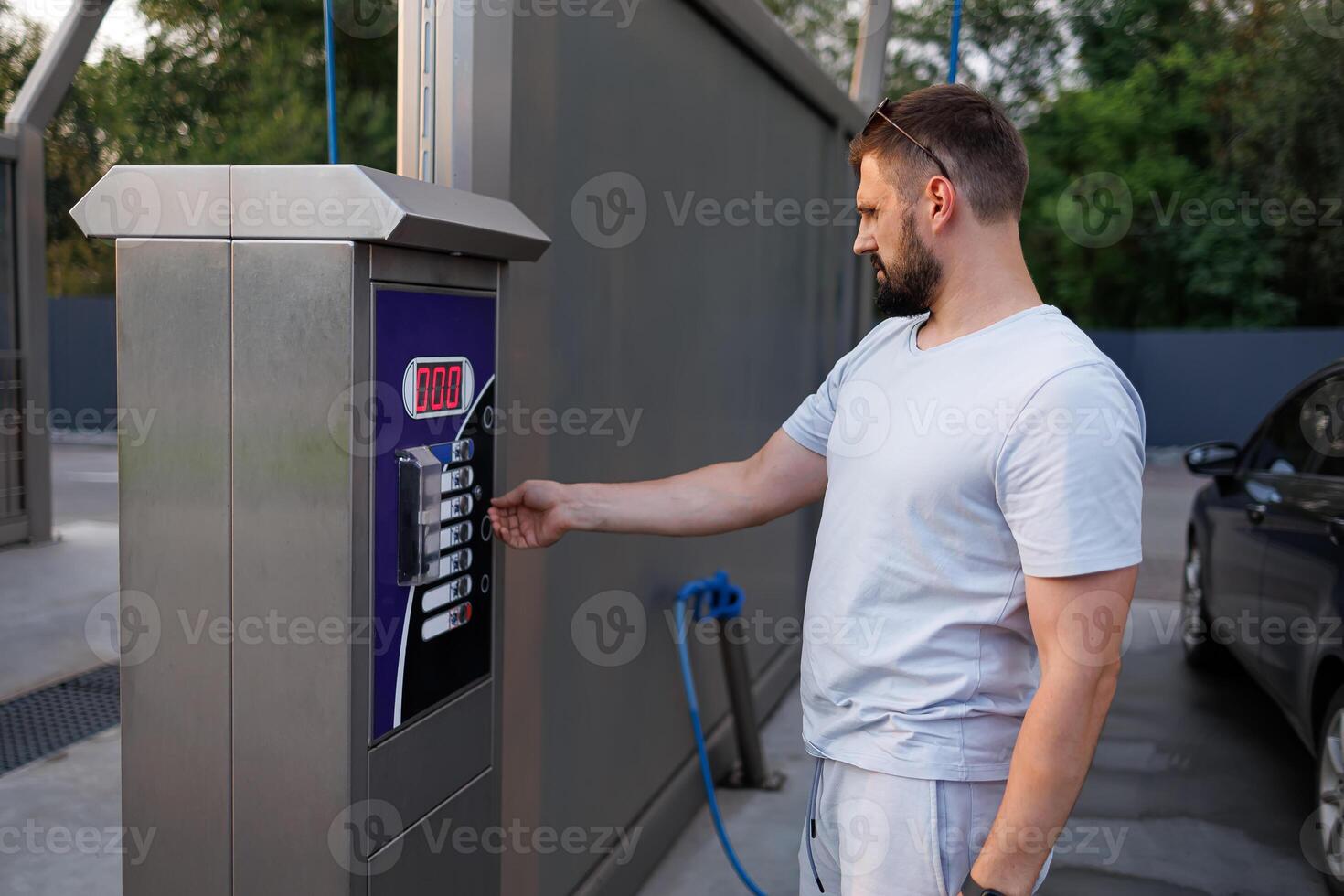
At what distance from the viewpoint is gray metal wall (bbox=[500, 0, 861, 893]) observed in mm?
2588

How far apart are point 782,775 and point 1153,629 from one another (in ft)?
11.5

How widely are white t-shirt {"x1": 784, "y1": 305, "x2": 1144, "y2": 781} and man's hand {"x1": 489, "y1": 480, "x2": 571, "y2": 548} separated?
51 cm

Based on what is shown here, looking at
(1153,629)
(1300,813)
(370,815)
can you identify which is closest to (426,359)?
(370,815)

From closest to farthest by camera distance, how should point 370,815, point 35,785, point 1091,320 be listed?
1. point 370,815
2. point 35,785
3. point 1091,320

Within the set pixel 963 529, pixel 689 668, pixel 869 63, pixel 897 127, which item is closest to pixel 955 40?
pixel 897 127

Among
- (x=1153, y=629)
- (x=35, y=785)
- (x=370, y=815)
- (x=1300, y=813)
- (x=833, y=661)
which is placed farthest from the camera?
(x=1153, y=629)

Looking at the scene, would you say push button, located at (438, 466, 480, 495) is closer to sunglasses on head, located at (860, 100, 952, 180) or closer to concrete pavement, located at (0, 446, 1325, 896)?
concrete pavement, located at (0, 446, 1325, 896)

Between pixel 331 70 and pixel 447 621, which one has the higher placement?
pixel 331 70

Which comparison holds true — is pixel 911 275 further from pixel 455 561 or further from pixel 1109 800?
pixel 1109 800

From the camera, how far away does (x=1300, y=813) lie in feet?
13.5

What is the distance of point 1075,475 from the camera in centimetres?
155

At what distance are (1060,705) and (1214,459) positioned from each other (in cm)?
421

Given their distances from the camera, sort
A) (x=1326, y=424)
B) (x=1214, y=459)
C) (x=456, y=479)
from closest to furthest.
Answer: (x=456, y=479) < (x=1326, y=424) < (x=1214, y=459)

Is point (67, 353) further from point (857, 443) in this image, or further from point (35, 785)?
point (857, 443)
